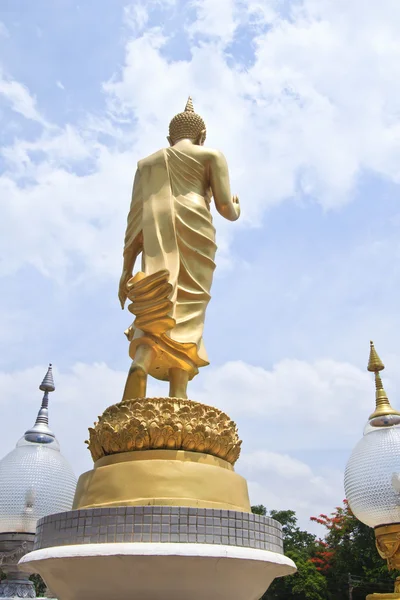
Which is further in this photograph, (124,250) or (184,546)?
(124,250)

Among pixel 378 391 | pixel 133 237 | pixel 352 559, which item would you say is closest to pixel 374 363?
pixel 378 391

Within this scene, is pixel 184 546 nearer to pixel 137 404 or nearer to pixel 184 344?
pixel 137 404

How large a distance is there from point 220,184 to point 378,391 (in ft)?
14.8

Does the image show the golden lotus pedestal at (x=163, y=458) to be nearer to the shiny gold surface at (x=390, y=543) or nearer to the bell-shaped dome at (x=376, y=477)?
the bell-shaped dome at (x=376, y=477)

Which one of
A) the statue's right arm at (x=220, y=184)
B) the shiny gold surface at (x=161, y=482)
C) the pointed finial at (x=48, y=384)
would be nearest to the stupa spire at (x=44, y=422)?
the pointed finial at (x=48, y=384)

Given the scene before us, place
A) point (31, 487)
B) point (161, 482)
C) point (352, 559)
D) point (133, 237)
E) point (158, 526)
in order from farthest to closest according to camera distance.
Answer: point (352, 559) → point (31, 487) → point (133, 237) → point (161, 482) → point (158, 526)

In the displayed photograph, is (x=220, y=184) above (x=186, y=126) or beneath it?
beneath

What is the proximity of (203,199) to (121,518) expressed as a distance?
4.06 meters

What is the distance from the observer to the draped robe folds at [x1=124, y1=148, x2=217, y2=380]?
6.16 metres

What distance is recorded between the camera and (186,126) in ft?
25.4

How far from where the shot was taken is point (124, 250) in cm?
727

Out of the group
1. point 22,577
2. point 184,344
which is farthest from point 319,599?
point 184,344

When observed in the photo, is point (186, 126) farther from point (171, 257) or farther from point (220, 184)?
point (171, 257)

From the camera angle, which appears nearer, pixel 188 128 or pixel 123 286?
pixel 123 286
